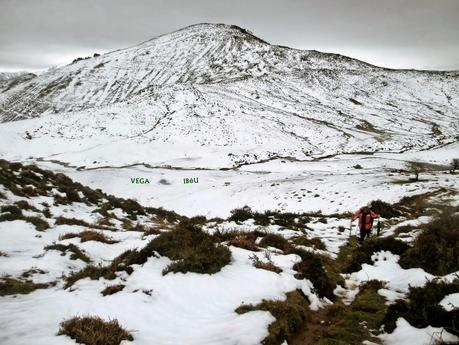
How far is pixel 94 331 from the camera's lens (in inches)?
212

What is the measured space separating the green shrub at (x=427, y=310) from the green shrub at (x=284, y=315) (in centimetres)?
137

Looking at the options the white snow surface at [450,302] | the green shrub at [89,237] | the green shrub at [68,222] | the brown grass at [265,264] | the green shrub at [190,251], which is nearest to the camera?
the white snow surface at [450,302]

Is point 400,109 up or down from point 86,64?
down

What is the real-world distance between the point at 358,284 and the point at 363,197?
1795 cm

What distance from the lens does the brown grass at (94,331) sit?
17.1 feet

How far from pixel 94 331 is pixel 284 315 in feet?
9.66

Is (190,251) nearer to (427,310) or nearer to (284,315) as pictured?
(284,315)

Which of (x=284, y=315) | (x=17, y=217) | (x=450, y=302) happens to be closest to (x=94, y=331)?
(x=284, y=315)

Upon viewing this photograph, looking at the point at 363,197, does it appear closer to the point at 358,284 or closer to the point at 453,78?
the point at 358,284

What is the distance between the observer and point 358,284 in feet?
29.1

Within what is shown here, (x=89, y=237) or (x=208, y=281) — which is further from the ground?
(x=89, y=237)

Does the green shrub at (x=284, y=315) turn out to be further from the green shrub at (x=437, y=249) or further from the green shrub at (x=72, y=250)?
the green shrub at (x=72, y=250)

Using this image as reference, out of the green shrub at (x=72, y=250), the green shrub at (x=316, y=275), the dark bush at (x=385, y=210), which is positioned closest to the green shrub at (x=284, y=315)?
the green shrub at (x=316, y=275)

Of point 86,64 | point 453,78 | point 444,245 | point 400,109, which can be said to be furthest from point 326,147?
point 86,64
